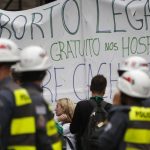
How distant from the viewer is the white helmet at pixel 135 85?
5.18 metres

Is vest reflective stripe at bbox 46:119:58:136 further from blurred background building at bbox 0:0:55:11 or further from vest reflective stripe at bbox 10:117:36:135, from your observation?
blurred background building at bbox 0:0:55:11

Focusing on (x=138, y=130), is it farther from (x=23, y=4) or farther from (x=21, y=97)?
(x=23, y=4)

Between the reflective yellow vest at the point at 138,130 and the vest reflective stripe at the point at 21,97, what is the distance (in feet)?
2.60

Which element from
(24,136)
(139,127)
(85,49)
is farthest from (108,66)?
(24,136)

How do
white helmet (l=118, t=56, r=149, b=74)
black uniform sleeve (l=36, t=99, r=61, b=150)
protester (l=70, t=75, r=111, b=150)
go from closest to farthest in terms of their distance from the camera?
black uniform sleeve (l=36, t=99, r=61, b=150), white helmet (l=118, t=56, r=149, b=74), protester (l=70, t=75, r=111, b=150)

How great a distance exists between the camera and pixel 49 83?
25.7ft

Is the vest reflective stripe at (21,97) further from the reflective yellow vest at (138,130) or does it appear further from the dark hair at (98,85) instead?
the dark hair at (98,85)

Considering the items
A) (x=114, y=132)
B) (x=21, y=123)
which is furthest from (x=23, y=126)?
(x=114, y=132)

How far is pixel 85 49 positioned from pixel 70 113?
0.90m

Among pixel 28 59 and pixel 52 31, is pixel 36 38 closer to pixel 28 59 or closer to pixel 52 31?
pixel 52 31

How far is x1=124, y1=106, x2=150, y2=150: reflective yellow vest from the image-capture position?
16.8 ft

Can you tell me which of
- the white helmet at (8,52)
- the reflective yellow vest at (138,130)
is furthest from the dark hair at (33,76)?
the reflective yellow vest at (138,130)

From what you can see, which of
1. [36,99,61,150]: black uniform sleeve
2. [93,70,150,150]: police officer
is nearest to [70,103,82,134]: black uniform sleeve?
[93,70,150,150]: police officer

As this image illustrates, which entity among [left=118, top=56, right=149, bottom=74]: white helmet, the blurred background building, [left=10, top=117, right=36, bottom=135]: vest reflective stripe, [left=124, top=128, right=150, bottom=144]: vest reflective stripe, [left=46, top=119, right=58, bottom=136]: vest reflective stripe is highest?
the blurred background building
